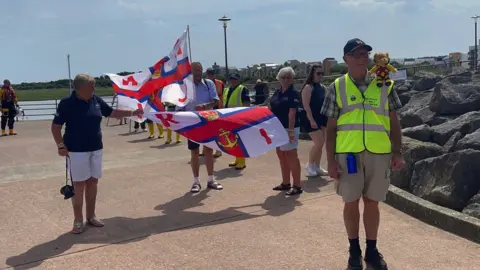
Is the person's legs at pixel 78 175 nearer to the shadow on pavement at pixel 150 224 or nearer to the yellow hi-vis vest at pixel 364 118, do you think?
the shadow on pavement at pixel 150 224

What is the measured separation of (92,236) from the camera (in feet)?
19.4

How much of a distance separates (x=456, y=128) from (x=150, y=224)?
558 cm

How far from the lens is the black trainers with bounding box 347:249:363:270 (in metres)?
4.61

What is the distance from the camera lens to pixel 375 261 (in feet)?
15.2

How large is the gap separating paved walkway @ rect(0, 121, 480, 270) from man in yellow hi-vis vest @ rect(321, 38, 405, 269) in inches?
18.0

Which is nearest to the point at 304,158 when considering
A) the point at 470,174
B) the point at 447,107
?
the point at 447,107

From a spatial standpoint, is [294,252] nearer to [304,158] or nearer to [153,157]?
[304,158]

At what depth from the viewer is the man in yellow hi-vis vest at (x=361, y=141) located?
4.50m

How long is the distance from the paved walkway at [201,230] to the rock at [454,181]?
0.51 metres

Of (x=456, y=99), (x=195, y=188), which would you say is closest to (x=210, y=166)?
(x=195, y=188)

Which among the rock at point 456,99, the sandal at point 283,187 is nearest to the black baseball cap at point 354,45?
the sandal at point 283,187

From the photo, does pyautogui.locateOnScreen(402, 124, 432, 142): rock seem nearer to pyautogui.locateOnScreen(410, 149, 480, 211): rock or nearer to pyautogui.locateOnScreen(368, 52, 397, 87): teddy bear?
pyautogui.locateOnScreen(410, 149, 480, 211): rock

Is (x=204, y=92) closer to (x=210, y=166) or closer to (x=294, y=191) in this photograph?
(x=210, y=166)

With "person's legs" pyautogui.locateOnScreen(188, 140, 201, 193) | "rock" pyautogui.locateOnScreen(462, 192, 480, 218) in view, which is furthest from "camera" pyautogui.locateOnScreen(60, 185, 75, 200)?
"rock" pyautogui.locateOnScreen(462, 192, 480, 218)
